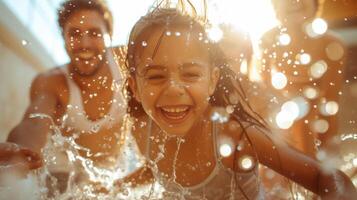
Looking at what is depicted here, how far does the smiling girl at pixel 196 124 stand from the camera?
1397 millimetres

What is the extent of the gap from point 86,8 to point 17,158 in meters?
0.92

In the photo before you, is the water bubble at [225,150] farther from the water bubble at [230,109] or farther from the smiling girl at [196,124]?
the water bubble at [230,109]

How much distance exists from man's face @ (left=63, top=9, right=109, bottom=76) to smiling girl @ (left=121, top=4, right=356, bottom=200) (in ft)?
1.73

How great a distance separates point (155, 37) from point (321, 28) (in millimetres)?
1101

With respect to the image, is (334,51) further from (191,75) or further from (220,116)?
(191,75)

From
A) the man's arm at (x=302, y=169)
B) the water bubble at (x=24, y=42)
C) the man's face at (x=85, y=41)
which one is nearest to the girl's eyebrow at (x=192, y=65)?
the man's arm at (x=302, y=169)

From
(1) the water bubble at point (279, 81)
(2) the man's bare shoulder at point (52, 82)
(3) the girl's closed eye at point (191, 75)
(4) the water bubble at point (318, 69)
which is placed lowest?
(2) the man's bare shoulder at point (52, 82)

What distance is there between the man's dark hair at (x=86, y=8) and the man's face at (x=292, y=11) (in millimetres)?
741

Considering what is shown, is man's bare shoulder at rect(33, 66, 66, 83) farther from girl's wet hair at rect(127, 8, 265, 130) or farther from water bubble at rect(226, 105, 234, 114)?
water bubble at rect(226, 105, 234, 114)

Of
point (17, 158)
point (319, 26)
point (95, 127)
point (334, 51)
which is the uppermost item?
point (319, 26)

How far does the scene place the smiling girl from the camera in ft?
4.58

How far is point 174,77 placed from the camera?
1396 millimetres

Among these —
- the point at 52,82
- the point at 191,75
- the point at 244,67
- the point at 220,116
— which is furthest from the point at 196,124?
the point at 52,82

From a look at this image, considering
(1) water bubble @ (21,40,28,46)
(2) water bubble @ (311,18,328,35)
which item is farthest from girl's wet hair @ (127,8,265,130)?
(1) water bubble @ (21,40,28,46)
